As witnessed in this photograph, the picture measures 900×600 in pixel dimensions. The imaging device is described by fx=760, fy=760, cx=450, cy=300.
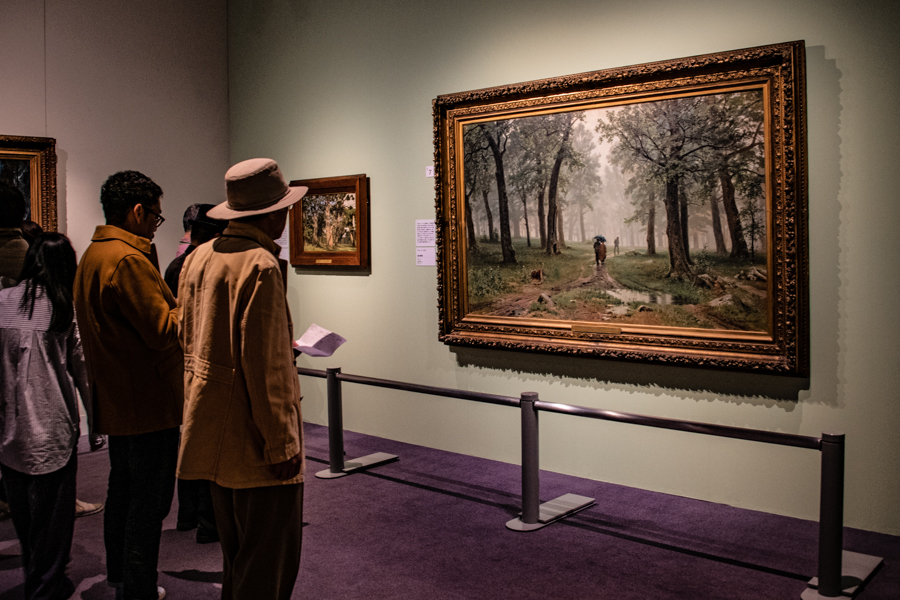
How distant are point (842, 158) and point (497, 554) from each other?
3262mm

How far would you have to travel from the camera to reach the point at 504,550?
15.2 feet

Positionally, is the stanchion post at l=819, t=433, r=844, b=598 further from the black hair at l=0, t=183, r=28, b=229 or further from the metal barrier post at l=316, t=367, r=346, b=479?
the black hair at l=0, t=183, r=28, b=229

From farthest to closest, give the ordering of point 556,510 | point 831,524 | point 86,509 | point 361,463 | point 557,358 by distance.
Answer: point 361,463 < point 557,358 < point 86,509 < point 556,510 < point 831,524

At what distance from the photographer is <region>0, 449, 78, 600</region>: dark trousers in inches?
145

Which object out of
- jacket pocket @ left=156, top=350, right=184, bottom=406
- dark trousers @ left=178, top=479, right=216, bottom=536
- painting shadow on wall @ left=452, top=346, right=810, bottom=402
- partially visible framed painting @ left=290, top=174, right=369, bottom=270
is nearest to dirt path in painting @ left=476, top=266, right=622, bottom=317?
painting shadow on wall @ left=452, top=346, right=810, bottom=402

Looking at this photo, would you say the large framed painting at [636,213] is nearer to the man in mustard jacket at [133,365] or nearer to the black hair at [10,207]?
the man in mustard jacket at [133,365]

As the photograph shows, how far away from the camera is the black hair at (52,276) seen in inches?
144

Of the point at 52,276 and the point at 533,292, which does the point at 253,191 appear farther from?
the point at 533,292

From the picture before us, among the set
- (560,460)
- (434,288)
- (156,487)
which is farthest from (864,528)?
(156,487)

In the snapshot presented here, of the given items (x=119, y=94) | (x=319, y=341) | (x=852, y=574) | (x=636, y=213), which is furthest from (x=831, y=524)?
(x=119, y=94)

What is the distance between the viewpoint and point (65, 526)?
3740 millimetres

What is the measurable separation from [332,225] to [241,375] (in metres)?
4.97

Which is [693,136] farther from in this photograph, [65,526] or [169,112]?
[169,112]

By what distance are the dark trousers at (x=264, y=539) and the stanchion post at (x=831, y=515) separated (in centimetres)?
265
